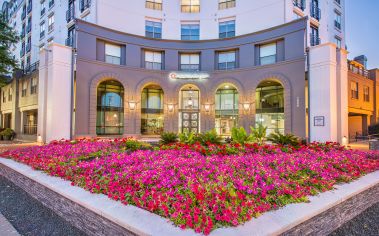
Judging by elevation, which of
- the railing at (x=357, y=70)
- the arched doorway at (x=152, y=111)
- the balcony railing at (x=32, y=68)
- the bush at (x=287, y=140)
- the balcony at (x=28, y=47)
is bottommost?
the bush at (x=287, y=140)

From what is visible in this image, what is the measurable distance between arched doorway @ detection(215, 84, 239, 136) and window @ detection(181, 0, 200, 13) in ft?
31.9

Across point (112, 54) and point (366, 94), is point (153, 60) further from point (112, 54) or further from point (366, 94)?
point (366, 94)

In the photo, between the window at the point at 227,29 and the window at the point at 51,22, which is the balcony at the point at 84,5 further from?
the window at the point at 227,29

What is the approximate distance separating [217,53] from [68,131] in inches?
684

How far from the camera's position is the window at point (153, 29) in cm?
2477

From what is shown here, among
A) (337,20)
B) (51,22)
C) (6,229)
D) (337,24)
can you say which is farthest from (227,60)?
(51,22)

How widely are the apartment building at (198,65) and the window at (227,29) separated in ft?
0.38

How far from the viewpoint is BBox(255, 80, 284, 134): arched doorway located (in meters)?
22.1

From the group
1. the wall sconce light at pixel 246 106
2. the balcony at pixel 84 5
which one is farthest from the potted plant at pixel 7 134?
the wall sconce light at pixel 246 106

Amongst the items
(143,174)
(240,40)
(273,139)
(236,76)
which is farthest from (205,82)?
(143,174)

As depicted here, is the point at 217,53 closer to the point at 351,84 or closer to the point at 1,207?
the point at 351,84

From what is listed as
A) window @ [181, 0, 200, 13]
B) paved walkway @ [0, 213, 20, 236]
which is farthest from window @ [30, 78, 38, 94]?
paved walkway @ [0, 213, 20, 236]

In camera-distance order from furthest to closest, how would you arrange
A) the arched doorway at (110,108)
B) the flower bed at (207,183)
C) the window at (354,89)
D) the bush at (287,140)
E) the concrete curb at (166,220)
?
the window at (354,89)
the arched doorway at (110,108)
the bush at (287,140)
the flower bed at (207,183)
the concrete curb at (166,220)

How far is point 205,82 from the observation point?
24.1 metres
